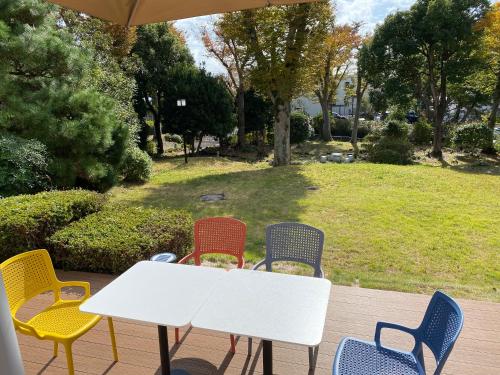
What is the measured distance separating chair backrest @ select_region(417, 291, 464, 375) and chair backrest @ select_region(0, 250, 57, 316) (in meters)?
2.25

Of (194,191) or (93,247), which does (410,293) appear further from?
(194,191)

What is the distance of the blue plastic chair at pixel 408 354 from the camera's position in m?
1.67

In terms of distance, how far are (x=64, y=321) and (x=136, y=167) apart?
7999 millimetres

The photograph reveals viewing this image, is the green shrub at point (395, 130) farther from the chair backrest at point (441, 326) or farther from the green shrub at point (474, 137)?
the chair backrest at point (441, 326)

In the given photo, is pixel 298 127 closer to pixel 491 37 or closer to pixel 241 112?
pixel 241 112

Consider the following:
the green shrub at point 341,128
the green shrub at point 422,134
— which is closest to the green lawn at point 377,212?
the green shrub at point 422,134

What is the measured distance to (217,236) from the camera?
3.03 m

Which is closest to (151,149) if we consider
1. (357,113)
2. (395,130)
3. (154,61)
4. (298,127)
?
(154,61)

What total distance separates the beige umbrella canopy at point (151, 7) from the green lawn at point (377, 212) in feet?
9.24

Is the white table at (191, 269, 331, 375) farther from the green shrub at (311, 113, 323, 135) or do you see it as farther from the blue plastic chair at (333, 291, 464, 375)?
the green shrub at (311, 113, 323, 135)

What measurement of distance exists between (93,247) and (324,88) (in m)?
19.2

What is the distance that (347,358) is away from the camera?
188 cm

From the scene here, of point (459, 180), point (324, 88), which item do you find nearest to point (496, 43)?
point (459, 180)

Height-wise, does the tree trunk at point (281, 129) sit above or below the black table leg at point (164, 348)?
above
